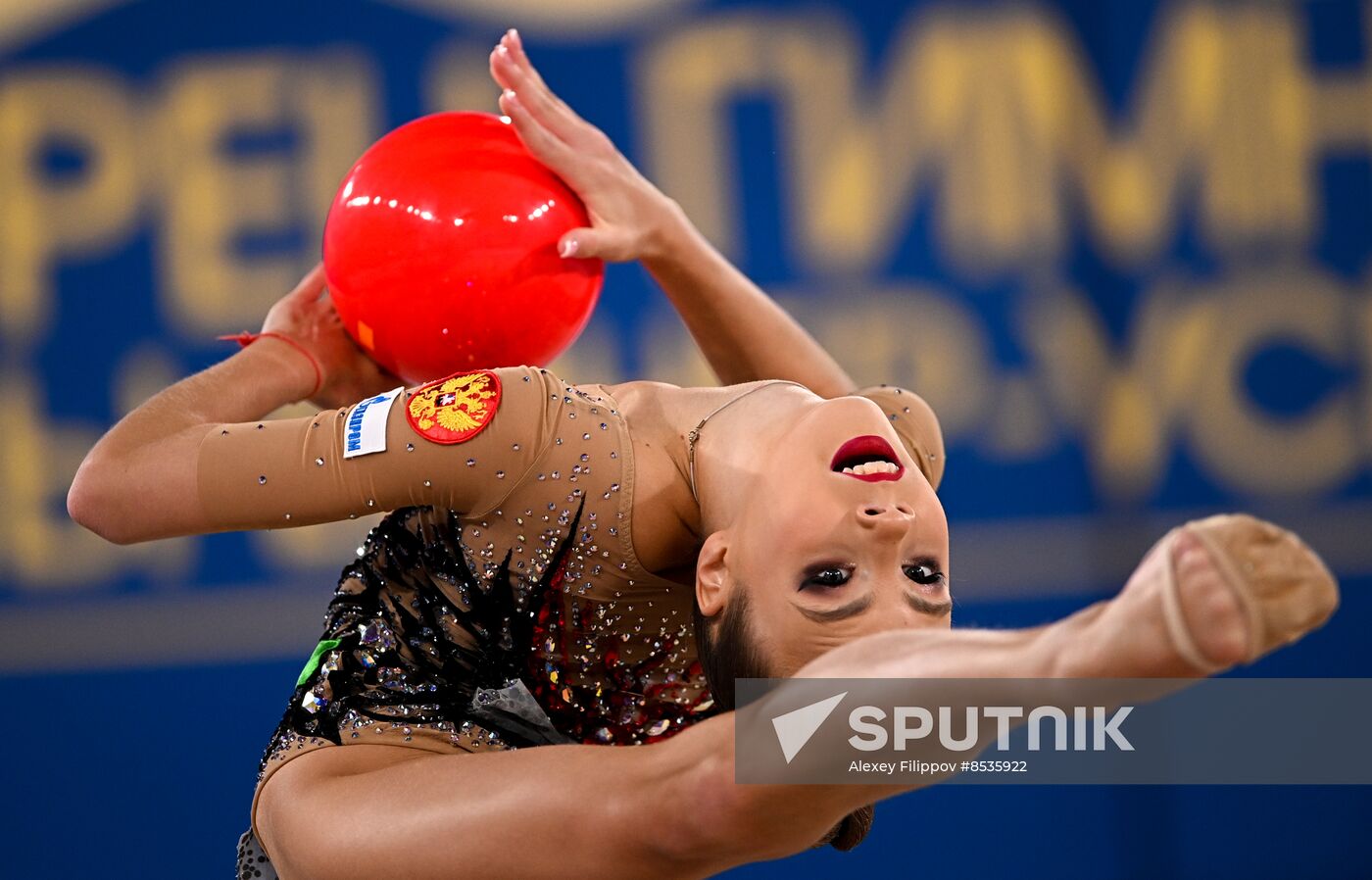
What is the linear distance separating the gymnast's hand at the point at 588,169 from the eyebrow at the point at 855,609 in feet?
2.07

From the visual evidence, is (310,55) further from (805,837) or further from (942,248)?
(805,837)

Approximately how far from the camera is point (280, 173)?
329cm

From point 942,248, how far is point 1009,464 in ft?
1.71

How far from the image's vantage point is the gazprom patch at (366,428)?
166 centimetres

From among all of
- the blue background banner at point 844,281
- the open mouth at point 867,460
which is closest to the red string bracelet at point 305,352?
the open mouth at point 867,460

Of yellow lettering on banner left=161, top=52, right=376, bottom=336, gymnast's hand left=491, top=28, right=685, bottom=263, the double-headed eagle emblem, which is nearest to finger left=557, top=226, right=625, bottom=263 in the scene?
gymnast's hand left=491, top=28, right=685, bottom=263

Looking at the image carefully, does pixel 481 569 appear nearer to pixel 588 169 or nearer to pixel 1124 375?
pixel 588 169

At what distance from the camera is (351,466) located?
5.44ft

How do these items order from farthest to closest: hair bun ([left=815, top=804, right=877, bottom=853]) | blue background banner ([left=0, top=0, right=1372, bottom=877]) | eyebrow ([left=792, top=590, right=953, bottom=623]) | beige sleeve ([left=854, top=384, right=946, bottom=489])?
blue background banner ([left=0, top=0, right=1372, bottom=877]) → beige sleeve ([left=854, top=384, right=946, bottom=489]) → hair bun ([left=815, top=804, right=877, bottom=853]) → eyebrow ([left=792, top=590, right=953, bottom=623])

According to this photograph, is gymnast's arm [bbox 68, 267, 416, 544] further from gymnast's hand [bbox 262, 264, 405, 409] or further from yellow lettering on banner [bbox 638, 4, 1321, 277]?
yellow lettering on banner [bbox 638, 4, 1321, 277]

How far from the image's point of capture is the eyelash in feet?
5.14

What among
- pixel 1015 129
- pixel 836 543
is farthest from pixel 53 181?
pixel 836 543

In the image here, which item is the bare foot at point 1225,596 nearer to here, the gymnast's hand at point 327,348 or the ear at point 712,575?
the ear at point 712,575

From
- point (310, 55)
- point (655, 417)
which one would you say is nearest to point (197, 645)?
point (310, 55)
